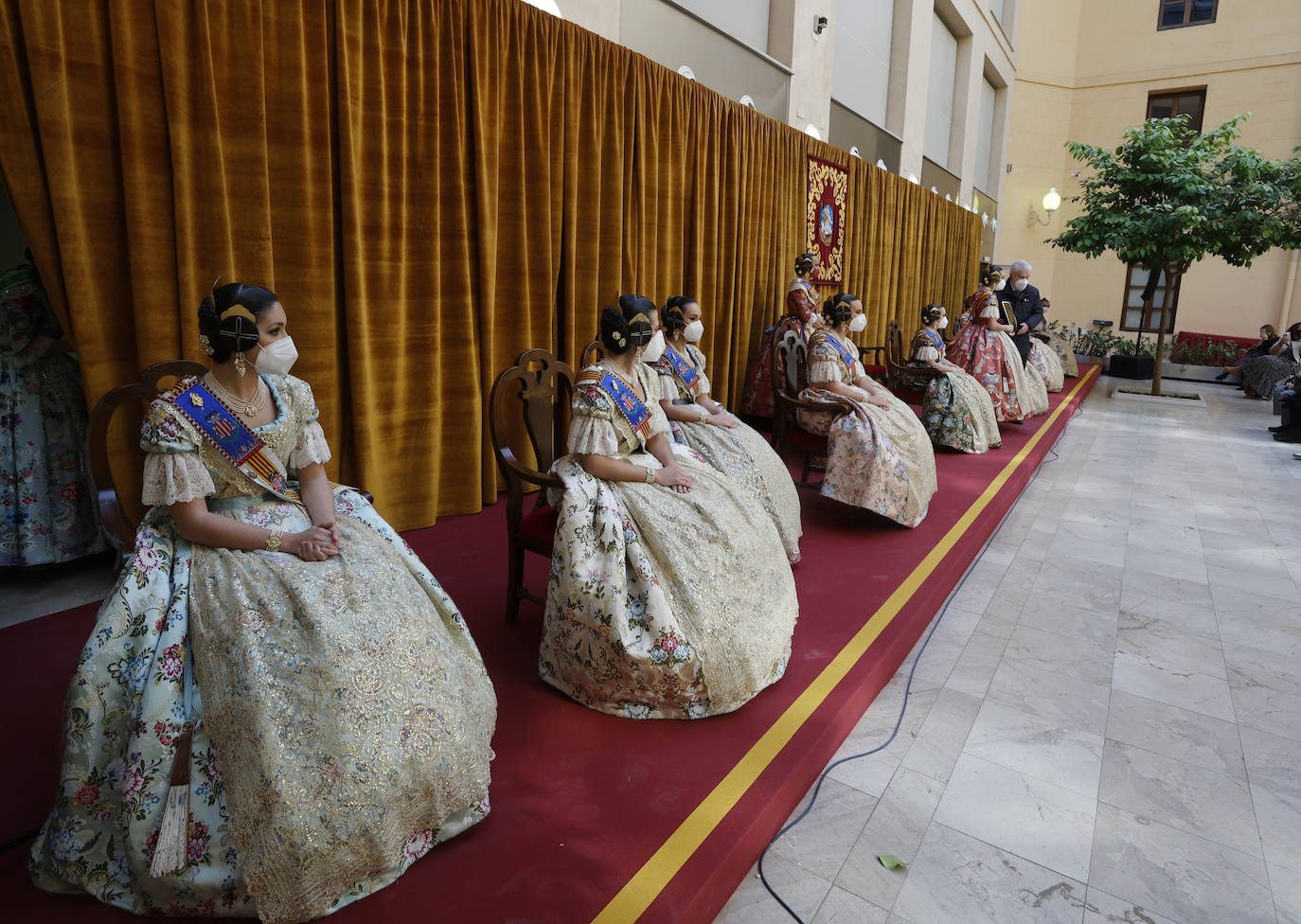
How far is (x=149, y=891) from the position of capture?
1.34 meters

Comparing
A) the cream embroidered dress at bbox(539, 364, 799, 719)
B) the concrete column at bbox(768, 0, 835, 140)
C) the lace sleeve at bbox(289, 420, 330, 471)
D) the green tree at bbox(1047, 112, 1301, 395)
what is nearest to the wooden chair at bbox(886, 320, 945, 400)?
the concrete column at bbox(768, 0, 835, 140)

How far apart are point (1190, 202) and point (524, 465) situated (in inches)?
399

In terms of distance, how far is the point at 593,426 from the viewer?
225cm

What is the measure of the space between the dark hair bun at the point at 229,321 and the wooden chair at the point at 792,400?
2906 millimetres

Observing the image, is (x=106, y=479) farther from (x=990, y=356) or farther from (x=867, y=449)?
(x=990, y=356)

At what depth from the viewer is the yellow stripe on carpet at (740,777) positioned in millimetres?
1461

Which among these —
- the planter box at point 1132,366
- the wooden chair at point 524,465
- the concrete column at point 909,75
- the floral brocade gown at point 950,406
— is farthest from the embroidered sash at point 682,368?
the planter box at point 1132,366

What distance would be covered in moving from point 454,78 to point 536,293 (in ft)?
3.41

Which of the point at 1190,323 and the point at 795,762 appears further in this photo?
the point at 1190,323

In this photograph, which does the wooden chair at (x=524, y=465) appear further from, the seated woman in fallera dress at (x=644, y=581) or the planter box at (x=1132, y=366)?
the planter box at (x=1132, y=366)

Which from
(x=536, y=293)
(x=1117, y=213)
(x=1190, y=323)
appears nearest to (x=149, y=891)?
(x=536, y=293)

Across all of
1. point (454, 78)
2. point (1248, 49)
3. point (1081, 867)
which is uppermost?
point (1248, 49)

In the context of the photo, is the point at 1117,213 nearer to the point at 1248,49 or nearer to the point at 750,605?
the point at 1248,49

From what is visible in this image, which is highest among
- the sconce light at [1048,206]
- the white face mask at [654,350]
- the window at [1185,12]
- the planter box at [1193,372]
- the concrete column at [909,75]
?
the window at [1185,12]
